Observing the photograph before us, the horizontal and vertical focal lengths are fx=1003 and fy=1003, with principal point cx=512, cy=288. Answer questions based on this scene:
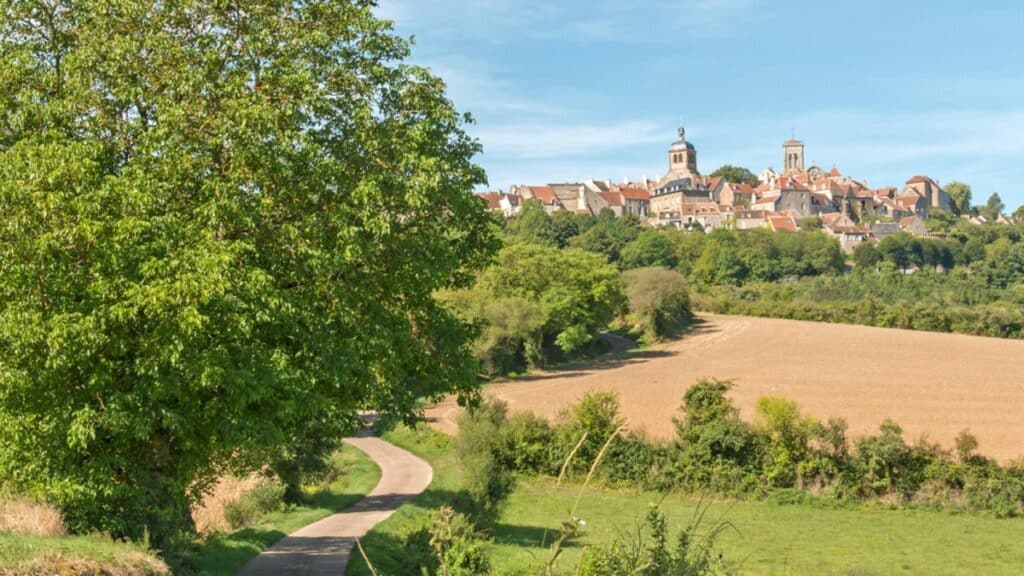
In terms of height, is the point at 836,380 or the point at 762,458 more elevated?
the point at 836,380

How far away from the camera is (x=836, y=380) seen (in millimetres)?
67312

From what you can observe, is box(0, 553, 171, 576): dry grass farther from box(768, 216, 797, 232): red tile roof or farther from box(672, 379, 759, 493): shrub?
box(768, 216, 797, 232): red tile roof

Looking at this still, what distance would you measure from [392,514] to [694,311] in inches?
3410

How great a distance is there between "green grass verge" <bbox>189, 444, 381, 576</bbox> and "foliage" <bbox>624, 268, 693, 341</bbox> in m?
49.0

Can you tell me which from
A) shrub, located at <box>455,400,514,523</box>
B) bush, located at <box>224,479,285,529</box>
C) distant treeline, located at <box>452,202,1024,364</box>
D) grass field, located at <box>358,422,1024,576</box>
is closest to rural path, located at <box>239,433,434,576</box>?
grass field, located at <box>358,422,1024,576</box>

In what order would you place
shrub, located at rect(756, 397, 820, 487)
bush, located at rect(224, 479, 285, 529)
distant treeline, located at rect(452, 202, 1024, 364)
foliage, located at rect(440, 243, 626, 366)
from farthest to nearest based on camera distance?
1. distant treeline, located at rect(452, 202, 1024, 364)
2. foliage, located at rect(440, 243, 626, 366)
3. shrub, located at rect(756, 397, 820, 487)
4. bush, located at rect(224, 479, 285, 529)

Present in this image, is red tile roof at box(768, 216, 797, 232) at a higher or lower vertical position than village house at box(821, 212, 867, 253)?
higher

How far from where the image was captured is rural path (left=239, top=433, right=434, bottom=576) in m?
20.0

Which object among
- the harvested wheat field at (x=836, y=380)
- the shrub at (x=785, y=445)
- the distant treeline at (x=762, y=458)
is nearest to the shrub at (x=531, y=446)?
the distant treeline at (x=762, y=458)

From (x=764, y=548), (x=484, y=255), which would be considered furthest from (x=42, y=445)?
(x=764, y=548)

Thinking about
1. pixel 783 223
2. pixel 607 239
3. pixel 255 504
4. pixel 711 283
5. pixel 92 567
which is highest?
pixel 783 223

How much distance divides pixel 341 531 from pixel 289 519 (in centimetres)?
291

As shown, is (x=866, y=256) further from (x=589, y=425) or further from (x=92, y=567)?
(x=92, y=567)

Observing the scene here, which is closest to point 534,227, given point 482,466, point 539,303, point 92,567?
point 539,303
